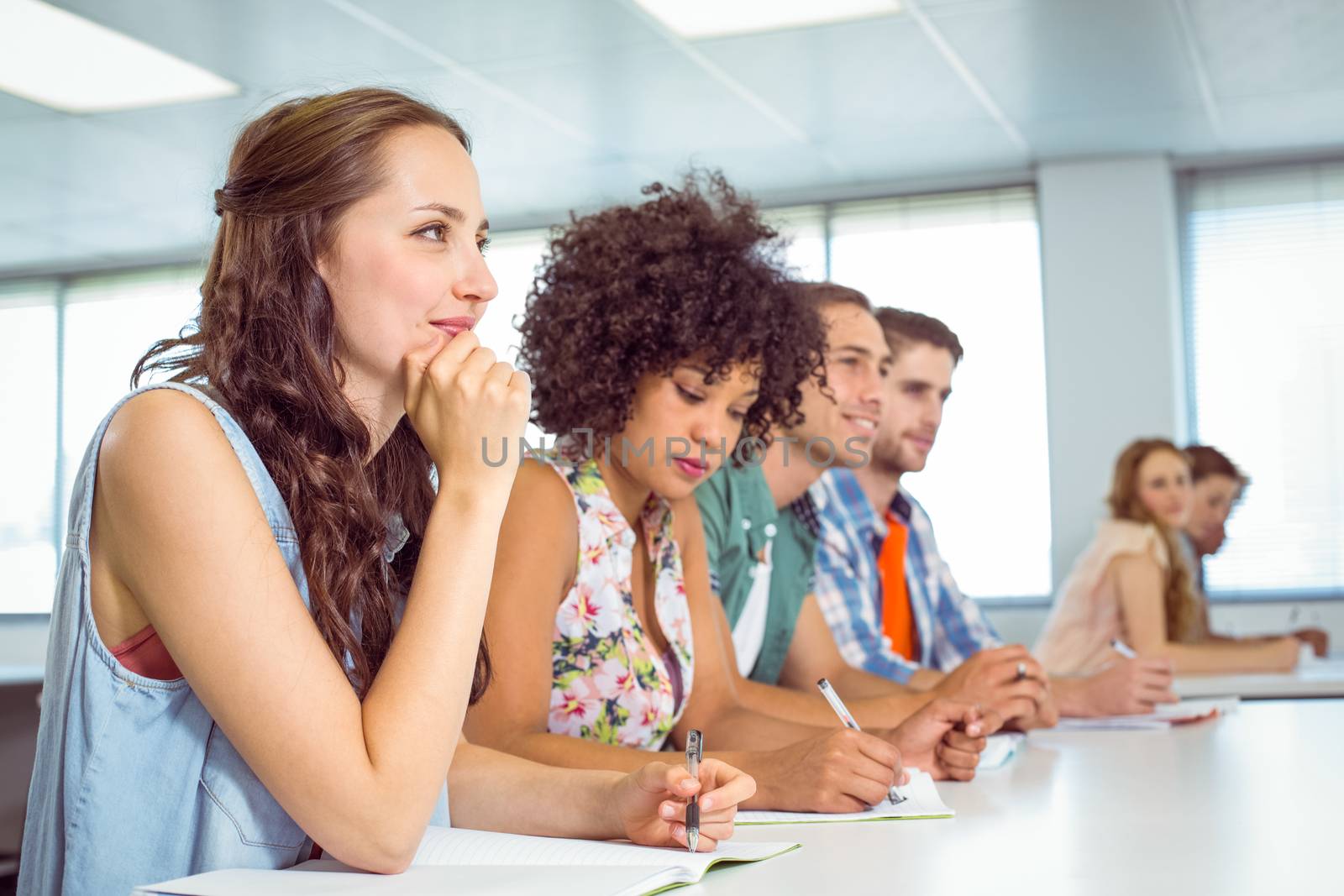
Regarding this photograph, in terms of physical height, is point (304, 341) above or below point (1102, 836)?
above

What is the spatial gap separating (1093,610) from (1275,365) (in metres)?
2.56

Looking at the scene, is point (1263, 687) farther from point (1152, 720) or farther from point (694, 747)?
point (694, 747)

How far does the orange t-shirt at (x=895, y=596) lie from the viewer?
2.78m

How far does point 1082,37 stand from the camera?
14.8 ft

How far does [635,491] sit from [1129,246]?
16.0 feet

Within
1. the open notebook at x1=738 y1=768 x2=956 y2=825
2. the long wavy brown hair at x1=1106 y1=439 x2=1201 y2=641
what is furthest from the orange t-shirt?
the long wavy brown hair at x1=1106 y1=439 x2=1201 y2=641

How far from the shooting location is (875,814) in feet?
4.06

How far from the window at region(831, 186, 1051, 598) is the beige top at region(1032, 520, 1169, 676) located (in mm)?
2047

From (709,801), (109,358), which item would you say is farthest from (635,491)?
(109,358)

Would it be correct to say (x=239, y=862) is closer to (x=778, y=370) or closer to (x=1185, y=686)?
(x=778, y=370)

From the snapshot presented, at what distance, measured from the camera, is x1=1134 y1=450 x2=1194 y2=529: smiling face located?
4410 mm

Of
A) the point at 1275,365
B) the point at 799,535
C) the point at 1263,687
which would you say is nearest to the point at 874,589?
the point at 799,535

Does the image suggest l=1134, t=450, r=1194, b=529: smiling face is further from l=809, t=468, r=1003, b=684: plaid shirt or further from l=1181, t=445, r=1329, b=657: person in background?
l=809, t=468, r=1003, b=684: plaid shirt

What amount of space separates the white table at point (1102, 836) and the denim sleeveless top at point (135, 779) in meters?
0.36
